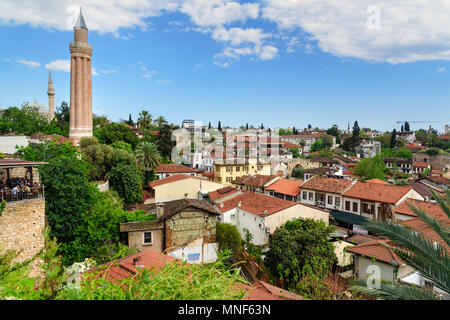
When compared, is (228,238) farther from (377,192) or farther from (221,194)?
(377,192)

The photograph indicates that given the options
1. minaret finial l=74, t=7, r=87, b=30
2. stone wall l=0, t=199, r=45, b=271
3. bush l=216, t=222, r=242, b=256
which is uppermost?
minaret finial l=74, t=7, r=87, b=30

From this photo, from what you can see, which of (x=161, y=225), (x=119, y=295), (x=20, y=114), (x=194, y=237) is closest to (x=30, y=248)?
(x=161, y=225)

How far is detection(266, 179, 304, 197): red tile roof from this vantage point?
2726 centimetres

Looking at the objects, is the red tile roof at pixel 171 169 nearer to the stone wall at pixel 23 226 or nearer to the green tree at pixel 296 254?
the green tree at pixel 296 254

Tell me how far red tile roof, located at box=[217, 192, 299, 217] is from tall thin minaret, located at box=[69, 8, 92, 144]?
19.6 m

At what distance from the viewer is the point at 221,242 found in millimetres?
16484

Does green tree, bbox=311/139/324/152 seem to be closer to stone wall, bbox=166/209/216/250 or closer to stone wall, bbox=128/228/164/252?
stone wall, bbox=166/209/216/250

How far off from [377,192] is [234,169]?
17467 millimetres

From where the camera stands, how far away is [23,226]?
962cm

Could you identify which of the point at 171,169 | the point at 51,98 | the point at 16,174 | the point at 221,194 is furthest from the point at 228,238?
the point at 51,98


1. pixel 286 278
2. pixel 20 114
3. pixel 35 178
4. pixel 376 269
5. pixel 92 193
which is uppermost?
pixel 20 114

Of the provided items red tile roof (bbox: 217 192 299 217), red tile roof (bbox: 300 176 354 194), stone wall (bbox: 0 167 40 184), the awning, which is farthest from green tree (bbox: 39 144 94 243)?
red tile roof (bbox: 300 176 354 194)
